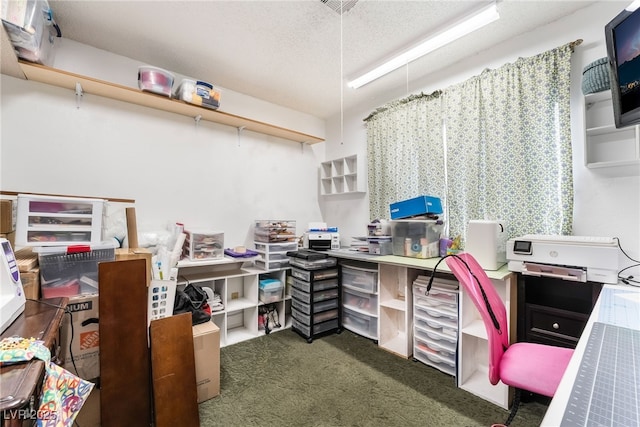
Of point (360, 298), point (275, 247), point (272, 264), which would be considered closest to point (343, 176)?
point (275, 247)

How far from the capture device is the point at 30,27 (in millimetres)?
1700

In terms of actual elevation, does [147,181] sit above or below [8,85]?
below

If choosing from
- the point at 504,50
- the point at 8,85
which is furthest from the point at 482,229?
the point at 8,85

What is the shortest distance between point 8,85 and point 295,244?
2755mm

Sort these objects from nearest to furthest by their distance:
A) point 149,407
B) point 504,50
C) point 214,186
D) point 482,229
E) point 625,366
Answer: point 625,366
point 149,407
point 482,229
point 504,50
point 214,186

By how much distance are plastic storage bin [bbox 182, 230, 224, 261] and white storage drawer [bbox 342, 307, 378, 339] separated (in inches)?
58.6

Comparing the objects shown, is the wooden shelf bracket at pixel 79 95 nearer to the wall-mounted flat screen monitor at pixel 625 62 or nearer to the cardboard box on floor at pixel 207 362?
the cardboard box on floor at pixel 207 362

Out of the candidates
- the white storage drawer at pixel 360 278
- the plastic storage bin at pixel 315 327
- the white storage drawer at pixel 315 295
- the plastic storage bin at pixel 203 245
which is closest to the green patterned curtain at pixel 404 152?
the white storage drawer at pixel 360 278

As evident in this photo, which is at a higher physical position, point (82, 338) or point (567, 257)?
point (567, 257)

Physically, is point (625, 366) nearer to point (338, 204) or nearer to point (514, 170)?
point (514, 170)

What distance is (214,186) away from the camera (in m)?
3.09

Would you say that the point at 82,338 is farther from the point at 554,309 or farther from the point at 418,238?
the point at 554,309

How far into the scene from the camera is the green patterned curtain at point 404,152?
2.79m

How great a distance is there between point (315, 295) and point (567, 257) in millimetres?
1997
